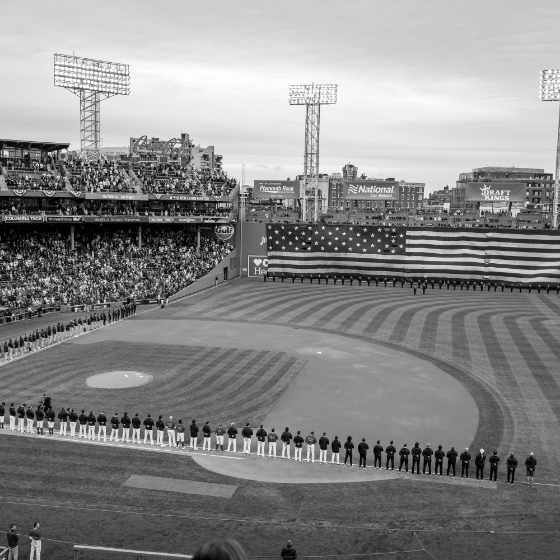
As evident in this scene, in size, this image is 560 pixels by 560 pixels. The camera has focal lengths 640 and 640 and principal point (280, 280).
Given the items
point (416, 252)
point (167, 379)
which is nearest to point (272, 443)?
point (167, 379)

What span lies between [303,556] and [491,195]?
6089cm

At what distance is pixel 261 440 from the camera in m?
21.2

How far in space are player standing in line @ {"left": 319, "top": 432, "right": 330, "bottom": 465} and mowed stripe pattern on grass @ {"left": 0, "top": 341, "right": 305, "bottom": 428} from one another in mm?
3954

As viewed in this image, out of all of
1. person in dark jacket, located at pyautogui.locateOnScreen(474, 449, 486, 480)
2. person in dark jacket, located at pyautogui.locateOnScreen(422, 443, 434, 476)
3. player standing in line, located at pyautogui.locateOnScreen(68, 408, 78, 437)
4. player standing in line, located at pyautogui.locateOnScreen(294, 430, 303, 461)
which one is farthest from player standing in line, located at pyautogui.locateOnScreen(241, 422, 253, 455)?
person in dark jacket, located at pyautogui.locateOnScreen(474, 449, 486, 480)

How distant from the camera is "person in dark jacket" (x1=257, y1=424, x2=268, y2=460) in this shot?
20.9m

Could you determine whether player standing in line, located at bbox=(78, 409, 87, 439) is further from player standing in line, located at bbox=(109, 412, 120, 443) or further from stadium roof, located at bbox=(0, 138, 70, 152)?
stadium roof, located at bbox=(0, 138, 70, 152)

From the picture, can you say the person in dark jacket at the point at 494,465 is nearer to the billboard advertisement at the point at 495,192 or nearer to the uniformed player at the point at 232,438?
the uniformed player at the point at 232,438

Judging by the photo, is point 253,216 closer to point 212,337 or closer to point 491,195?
point 491,195

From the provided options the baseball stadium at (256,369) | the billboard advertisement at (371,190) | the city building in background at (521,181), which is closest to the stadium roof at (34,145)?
the baseball stadium at (256,369)

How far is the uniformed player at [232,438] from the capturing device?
21.3 meters

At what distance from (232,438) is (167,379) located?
8674mm

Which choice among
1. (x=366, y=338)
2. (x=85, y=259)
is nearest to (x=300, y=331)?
(x=366, y=338)

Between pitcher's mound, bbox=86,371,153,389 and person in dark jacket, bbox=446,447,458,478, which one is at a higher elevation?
person in dark jacket, bbox=446,447,458,478

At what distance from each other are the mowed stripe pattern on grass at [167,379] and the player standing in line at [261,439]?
7.43ft
